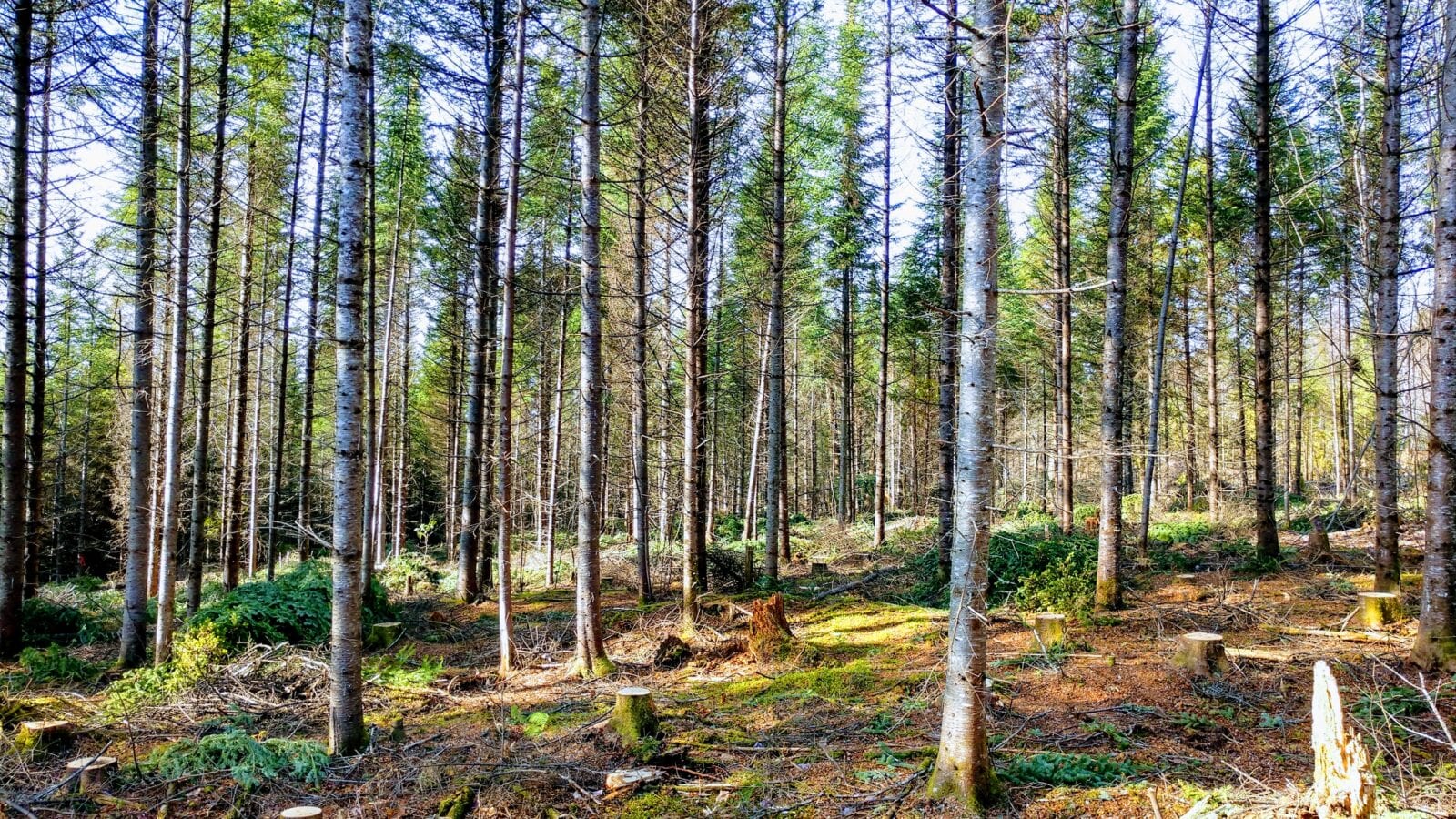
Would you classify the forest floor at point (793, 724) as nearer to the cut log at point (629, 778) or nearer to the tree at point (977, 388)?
the cut log at point (629, 778)

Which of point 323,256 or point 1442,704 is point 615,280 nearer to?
point 323,256

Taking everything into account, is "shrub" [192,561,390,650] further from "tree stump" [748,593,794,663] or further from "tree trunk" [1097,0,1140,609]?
"tree trunk" [1097,0,1140,609]

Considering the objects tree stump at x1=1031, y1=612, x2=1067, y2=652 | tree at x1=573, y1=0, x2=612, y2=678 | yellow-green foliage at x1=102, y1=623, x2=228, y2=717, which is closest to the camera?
yellow-green foliage at x1=102, y1=623, x2=228, y2=717

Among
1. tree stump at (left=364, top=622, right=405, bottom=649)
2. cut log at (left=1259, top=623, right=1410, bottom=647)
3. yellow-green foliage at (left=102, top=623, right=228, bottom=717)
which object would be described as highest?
cut log at (left=1259, top=623, right=1410, bottom=647)

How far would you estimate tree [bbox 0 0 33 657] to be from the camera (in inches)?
342


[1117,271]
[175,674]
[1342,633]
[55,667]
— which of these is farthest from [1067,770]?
[55,667]

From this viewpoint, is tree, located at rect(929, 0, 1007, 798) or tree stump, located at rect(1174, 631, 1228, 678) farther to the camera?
tree stump, located at rect(1174, 631, 1228, 678)

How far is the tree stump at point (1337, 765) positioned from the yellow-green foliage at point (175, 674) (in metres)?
9.29

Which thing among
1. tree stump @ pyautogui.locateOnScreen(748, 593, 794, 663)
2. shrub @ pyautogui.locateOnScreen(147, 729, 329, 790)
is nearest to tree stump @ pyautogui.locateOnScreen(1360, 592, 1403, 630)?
tree stump @ pyautogui.locateOnScreen(748, 593, 794, 663)

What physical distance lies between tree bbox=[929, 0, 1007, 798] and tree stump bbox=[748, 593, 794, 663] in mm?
4491

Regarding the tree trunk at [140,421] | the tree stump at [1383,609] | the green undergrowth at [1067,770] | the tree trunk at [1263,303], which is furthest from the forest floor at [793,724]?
the tree trunk at [1263,303]

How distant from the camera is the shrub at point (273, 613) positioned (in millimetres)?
8555

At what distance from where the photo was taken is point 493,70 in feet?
39.2

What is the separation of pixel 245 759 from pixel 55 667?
211 inches
